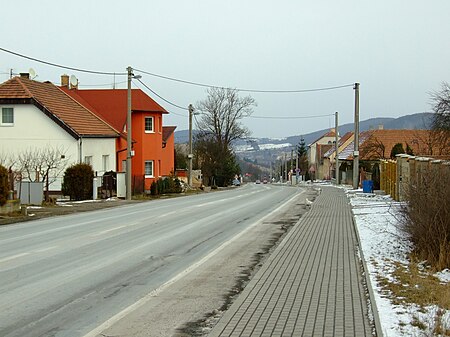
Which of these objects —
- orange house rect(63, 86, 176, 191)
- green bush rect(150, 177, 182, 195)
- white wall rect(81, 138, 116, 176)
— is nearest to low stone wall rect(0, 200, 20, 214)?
white wall rect(81, 138, 116, 176)

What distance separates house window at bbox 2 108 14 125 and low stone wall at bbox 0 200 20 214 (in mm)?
17031

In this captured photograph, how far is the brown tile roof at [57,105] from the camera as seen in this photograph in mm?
39906

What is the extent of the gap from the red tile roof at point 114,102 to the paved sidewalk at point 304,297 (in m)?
38.1

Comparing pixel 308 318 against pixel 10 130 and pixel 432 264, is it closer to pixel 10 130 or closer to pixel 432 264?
pixel 432 264

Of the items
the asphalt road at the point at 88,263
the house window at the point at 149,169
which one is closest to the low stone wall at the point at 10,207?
the asphalt road at the point at 88,263

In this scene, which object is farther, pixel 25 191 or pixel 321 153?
pixel 321 153

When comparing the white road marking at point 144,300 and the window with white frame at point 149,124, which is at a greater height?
the window with white frame at point 149,124

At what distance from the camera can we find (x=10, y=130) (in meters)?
40.6

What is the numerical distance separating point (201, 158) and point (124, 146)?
107 feet

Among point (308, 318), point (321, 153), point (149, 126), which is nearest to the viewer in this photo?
point (308, 318)

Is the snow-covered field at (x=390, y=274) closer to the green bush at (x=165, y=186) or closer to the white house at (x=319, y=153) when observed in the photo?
the green bush at (x=165, y=186)

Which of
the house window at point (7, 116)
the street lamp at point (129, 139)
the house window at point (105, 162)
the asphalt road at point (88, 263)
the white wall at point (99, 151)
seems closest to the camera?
the asphalt road at point (88, 263)

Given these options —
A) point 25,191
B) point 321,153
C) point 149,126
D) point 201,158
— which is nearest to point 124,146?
point 149,126

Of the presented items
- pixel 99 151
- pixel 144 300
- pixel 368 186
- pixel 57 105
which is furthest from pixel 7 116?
pixel 144 300
